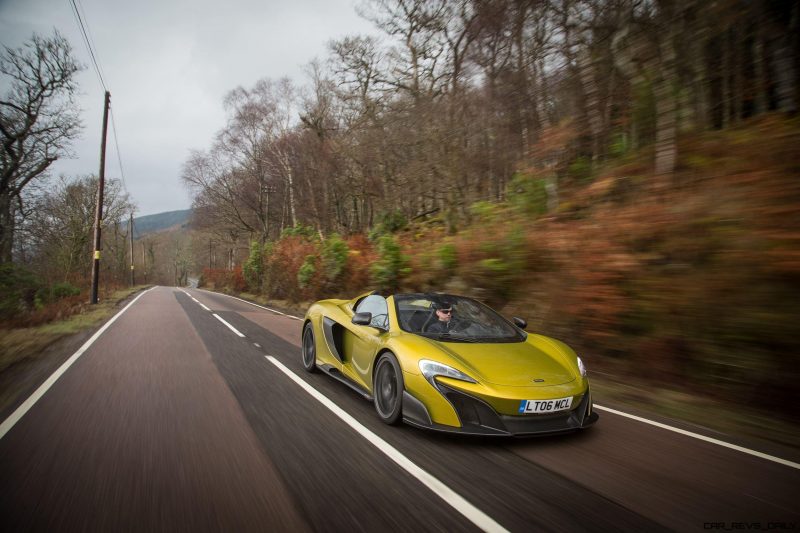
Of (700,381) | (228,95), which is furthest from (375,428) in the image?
(228,95)

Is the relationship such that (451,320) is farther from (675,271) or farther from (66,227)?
(66,227)

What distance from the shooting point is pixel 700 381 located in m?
5.10

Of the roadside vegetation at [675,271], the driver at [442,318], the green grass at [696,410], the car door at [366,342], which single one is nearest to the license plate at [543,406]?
the driver at [442,318]

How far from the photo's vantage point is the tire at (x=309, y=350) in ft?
20.5

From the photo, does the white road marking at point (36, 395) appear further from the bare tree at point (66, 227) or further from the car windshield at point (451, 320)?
the bare tree at point (66, 227)

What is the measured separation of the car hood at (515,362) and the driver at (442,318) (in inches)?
14.9

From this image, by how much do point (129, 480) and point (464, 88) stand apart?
1333 centimetres

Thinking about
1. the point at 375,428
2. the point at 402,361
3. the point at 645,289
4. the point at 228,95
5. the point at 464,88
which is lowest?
the point at 375,428

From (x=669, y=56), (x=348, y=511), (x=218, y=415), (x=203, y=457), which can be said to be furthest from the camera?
(x=669, y=56)

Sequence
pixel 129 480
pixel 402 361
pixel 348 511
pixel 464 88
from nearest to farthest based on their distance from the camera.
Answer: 1. pixel 348 511
2. pixel 129 480
3. pixel 402 361
4. pixel 464 88

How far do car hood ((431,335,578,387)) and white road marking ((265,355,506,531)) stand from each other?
85 centimetres

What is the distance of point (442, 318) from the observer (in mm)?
4672

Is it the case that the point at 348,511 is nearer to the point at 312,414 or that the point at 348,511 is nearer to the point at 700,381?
the point at 312,414

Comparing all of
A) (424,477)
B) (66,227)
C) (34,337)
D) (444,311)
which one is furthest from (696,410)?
(66,227)
